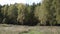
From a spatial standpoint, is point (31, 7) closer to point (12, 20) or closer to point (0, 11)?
point (12, 20)

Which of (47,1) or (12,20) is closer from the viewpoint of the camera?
(47,1)

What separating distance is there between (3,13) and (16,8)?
4293 millimetres

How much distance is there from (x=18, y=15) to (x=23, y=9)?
2294 millimetres

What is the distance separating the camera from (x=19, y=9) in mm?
49156

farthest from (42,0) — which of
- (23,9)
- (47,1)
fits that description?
(23,9)

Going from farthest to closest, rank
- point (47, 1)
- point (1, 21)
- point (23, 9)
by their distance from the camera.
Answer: point (1, 21) → point (23, 9) → point (47, 1)

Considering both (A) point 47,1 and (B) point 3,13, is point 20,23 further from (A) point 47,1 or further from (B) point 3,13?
(A) point 47,1

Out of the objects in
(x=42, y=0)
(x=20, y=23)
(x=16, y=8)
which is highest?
(x=42, y=0)

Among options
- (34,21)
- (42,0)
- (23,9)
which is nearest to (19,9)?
(23,9)

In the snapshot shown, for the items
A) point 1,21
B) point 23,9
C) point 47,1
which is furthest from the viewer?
point 1,21

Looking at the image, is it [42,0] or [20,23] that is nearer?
[42,0]

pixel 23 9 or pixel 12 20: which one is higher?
pixel 23 9

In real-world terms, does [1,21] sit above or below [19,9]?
below

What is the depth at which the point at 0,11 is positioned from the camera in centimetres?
5516
